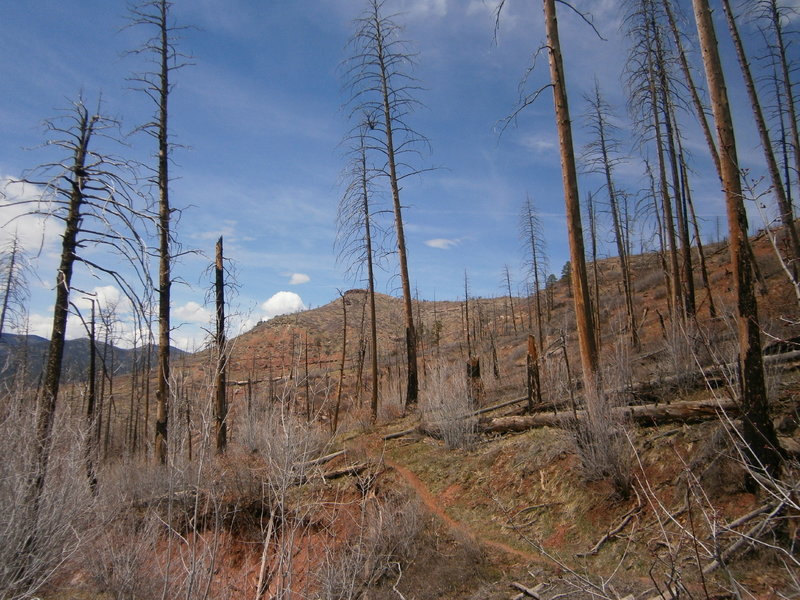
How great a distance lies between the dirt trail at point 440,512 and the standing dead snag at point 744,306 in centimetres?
257

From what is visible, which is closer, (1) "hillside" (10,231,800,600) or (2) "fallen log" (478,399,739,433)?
(1) "hillside" (10,231,800,600)

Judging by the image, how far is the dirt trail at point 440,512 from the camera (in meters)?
5.61

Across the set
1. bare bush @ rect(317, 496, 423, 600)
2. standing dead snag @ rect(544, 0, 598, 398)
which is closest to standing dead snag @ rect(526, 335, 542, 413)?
standing dead snag @ rect(544, 0, 598, 398)

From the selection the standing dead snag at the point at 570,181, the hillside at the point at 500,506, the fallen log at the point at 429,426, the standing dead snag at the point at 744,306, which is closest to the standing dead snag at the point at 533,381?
the hillside at the point at 500,506

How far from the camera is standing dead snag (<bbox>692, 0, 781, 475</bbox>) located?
14.4ft

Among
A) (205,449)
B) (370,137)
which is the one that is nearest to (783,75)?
(370,137)

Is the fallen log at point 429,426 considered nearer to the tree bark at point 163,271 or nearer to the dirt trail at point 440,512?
the dirt trail at point 440,512

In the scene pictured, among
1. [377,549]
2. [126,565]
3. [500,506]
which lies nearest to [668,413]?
[500,506]

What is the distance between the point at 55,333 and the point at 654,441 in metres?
7.27

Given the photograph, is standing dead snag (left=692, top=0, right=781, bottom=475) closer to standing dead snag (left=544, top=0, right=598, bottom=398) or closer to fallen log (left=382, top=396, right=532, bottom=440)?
standing dead snag (left=544, top=0, right=598, bottom=398)

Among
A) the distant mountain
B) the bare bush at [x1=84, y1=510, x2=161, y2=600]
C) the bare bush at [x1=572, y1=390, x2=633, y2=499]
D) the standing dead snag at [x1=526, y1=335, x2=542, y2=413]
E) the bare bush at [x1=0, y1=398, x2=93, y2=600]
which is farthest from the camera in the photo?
the standing dead snag at [x1=526, y1=335, x2=542, y2=413]

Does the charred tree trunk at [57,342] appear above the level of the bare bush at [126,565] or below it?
above

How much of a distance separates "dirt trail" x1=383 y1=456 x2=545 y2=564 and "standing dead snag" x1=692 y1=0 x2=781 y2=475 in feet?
8.43

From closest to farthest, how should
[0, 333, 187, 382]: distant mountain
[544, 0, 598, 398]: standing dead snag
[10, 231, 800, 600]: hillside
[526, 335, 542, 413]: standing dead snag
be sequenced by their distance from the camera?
1. [10, 231, 800, 600]: hillside
2. [0, 333, 187, 382]: distant mountain
3. [544, 0, 598, 398]: standing dead snag
4. [526, 335, 542, 413]: standing dead snag
